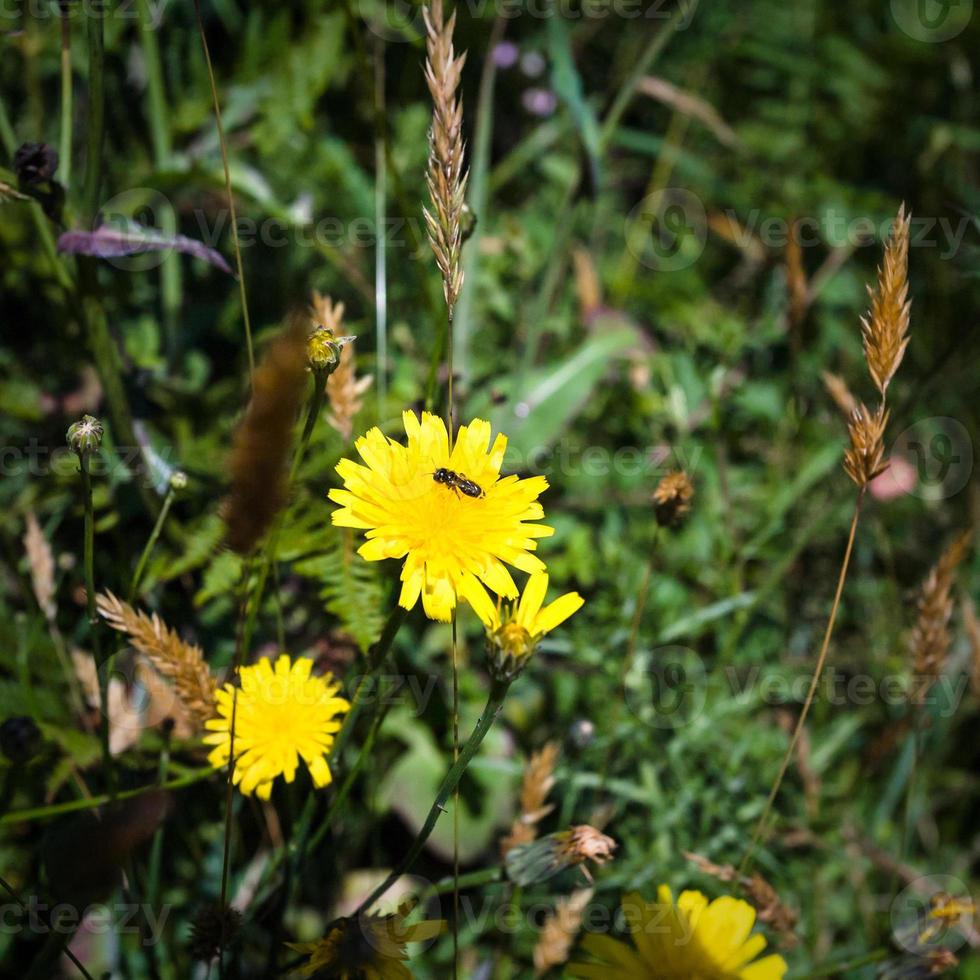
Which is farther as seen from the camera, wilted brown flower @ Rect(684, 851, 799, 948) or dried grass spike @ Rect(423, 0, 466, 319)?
wilted brown flower @ Rect(684, 851, 799, 948)

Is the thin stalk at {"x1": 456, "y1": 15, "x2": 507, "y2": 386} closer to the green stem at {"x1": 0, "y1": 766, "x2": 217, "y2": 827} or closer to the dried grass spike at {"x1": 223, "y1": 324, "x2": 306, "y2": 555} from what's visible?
the green stem at {"x1": 0, "y1": 766, "x2": 217, "y2": 827}

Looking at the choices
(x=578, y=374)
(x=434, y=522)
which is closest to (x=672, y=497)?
(x=434, y=522)

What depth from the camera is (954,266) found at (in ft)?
10.2

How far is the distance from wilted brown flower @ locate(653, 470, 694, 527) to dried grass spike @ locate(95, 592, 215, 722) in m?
0.79

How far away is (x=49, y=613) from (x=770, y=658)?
169 cm

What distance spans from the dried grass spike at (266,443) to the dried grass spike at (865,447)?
81cm

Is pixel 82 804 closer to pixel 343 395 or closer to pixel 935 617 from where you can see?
pixel 343 395

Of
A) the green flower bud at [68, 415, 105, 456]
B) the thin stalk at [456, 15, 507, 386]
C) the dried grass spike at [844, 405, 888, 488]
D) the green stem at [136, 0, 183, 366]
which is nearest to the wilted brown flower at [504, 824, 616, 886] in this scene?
the dried grass spike at [844, 405, 888, 488]

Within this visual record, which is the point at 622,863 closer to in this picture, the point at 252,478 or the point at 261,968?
the point at 261,968

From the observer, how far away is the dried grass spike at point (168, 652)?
1.30 m

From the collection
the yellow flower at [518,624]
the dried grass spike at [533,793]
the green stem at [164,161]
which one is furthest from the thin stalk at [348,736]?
the green stem at [164,161]

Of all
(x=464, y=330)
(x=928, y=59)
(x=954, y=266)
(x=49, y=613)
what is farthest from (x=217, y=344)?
(x=928, y=59)

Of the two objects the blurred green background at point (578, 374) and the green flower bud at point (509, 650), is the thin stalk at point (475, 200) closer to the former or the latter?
the blurred green background at point (578, 374)

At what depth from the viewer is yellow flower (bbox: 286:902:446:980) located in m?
1.23
